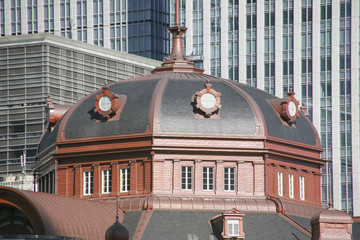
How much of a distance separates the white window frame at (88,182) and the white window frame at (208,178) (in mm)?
9387

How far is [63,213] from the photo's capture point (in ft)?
318

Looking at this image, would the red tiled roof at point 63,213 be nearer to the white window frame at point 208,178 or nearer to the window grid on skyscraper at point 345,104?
the white window frame at point 208,178

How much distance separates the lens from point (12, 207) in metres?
98.8

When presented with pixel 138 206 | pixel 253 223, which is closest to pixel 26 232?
pixel 138 206

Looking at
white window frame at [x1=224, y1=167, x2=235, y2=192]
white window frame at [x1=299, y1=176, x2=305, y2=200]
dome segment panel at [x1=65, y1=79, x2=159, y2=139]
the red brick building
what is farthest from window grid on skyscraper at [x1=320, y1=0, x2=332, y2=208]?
white window frame at [x1=224, y1=167, x2=235, y2=192]

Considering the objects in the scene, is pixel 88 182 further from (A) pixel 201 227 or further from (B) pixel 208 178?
(A) pixel 201 227

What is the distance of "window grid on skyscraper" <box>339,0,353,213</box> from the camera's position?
7475 inches

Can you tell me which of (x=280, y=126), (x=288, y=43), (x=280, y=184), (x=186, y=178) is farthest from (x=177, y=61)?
(x=288, y=43)

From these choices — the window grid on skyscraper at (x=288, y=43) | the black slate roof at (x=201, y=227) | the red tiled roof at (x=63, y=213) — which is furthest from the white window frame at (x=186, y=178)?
the window grid on skyscraper at (x=288, y=43)

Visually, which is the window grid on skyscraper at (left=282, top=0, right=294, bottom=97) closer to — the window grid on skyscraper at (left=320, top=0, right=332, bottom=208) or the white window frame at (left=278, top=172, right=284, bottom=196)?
the window grid on skyscraper at (left=320, top=0, right=332, bottom=208)

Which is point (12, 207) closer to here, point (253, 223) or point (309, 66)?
point (253, 223)

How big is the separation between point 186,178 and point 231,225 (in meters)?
7.51

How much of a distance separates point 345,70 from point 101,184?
89.6 meters

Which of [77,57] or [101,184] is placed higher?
[77,57]
